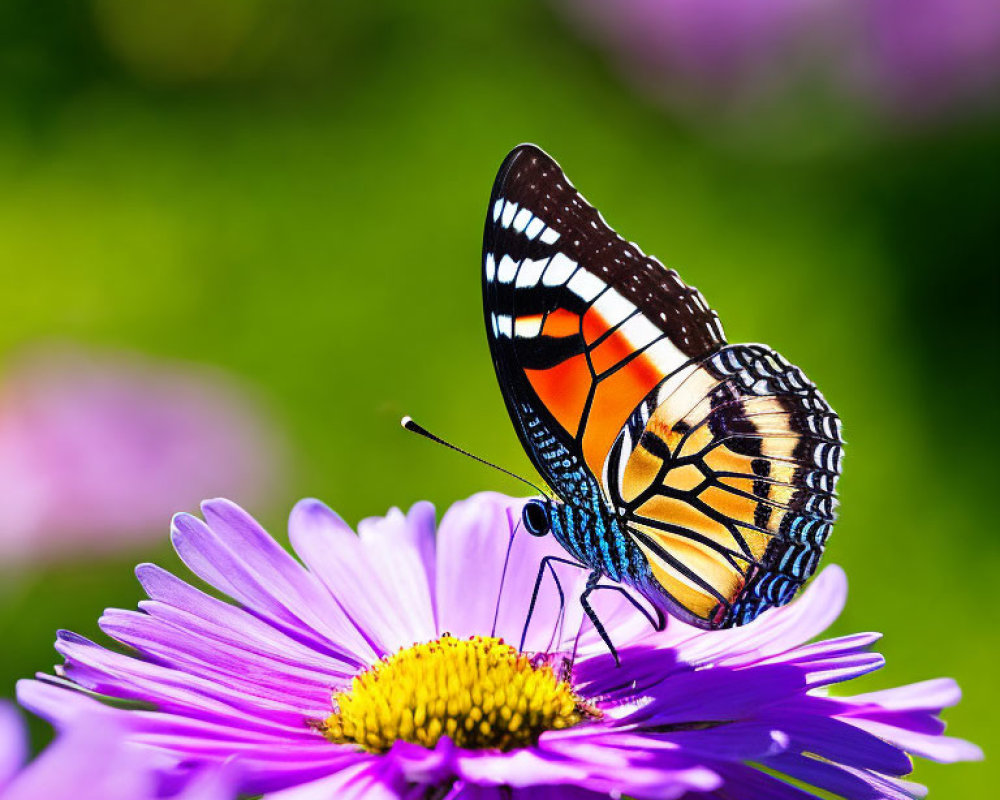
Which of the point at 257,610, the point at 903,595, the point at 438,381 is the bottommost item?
the point at 257,610

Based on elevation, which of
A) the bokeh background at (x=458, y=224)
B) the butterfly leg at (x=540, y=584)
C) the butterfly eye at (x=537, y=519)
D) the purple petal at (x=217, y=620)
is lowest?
the purple petal at (x=217, y=620)

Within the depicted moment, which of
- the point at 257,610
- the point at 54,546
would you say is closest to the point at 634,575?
the point at 257,610

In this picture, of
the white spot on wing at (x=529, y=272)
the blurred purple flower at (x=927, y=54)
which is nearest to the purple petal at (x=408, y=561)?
the white spot on wing at (x=529, y=272)

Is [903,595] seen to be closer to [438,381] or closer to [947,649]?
[947,649]

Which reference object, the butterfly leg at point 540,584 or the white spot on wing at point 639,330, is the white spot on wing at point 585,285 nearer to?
the white spot on wing at point 639,330

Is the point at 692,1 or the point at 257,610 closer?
the point at 257,610

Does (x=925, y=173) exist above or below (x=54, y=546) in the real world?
above

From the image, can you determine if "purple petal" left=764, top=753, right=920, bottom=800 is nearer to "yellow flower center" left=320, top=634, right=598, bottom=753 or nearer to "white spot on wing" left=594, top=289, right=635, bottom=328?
"yellow flower center" left=320, top=634, right=598, bottom=753

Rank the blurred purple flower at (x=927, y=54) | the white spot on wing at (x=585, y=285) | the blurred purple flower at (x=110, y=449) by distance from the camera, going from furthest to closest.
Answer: the blurred purple flower at (x=927, y=54)
the blurred purple flower at (x=110, y=449)
the white spot on wing at (x=585, y=285)

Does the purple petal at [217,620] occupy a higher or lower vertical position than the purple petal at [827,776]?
higher
